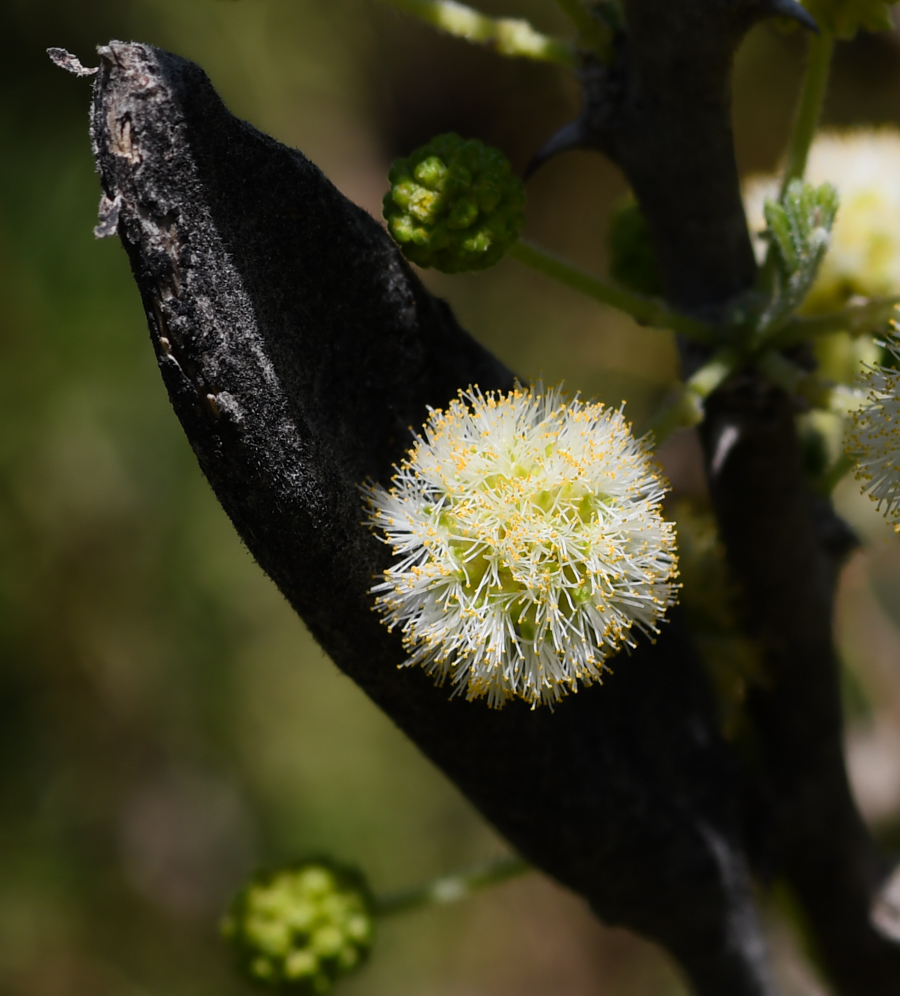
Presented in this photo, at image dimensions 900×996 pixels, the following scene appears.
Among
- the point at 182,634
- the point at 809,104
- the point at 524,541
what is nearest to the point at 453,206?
the point at 524,541

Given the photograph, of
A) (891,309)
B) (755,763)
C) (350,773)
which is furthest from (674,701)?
(350,773)

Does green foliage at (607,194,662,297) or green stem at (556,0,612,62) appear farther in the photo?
green foliage at (607,194,662,297)

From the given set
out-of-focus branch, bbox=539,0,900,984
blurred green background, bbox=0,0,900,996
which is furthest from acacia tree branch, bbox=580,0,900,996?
blurred green background, bbox=0,0,900,996

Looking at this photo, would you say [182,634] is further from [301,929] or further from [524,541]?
[524,541]

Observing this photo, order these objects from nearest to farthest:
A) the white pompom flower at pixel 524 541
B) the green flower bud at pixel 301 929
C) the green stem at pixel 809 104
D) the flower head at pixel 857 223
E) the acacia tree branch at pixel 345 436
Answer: the acacia tree branch at pixel 345 436 < the white pompom flower at pixel 524 541 < the green stem at pixel 809 104 < the green flower bud at pixel 301 929 < the flower head at pixel 857 223

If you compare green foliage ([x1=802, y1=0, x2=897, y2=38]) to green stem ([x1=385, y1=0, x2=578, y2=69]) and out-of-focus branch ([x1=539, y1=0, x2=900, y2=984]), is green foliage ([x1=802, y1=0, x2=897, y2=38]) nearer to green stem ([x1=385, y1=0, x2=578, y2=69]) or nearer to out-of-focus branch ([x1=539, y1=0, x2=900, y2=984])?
out-of-focus branch ([x1=539, y1=0, x2=900, y2=984])

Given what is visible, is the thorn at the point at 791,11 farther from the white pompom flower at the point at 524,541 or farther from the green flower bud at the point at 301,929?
the green flower bud at the point at 301,929

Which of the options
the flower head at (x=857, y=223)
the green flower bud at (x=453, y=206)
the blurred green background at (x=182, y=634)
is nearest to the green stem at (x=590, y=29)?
the green flower bud at (x=453, y=206)
